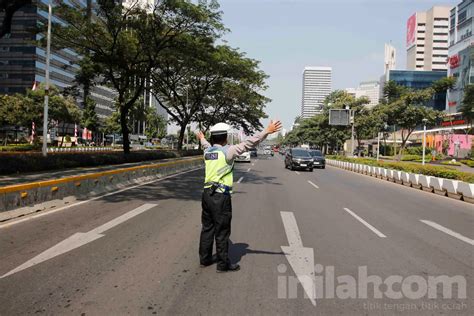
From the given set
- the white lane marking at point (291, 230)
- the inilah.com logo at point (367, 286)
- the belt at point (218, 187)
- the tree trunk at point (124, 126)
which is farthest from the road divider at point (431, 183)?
the tree trunk at point (124, 126)

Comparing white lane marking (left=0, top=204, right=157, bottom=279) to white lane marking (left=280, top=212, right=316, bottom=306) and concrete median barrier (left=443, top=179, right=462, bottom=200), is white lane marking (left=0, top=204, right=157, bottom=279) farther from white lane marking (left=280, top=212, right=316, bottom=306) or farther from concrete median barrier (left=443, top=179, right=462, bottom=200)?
concrete median barrier (left=443, top=179, right=462, bottom=200)

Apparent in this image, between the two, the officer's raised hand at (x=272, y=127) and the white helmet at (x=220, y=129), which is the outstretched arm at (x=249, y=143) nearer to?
the officer's raised hand at (x=272, y=127)

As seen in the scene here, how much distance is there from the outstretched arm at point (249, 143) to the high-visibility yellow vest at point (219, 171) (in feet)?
0.30

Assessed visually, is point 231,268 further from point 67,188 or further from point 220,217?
point 67,188

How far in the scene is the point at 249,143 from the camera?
16.8ft

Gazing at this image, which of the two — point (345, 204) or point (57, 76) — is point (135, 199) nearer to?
point (345, 204)

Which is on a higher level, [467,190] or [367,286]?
[467,190]

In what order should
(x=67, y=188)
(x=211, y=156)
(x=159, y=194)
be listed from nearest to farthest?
(x=211, y=156) < (x=67, y=188) < (x=159, y=194)

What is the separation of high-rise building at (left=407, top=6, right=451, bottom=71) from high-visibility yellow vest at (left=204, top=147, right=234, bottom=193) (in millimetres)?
149557

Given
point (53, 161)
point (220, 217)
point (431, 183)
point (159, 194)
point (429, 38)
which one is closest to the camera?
point (220, 217)

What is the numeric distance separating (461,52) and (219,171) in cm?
7811

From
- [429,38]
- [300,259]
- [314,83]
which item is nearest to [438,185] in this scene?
[300,259]

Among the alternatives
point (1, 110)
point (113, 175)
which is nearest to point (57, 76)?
point (1, 110)

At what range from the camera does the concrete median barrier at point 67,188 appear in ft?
27.7
